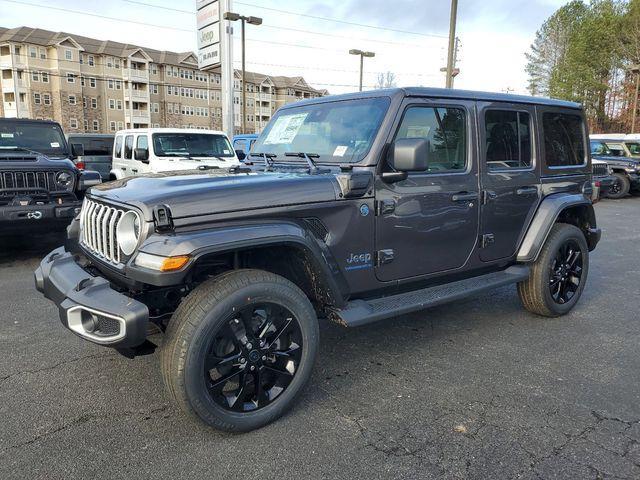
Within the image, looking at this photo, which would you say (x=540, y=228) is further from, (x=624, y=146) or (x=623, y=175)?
(x=624, y=146)

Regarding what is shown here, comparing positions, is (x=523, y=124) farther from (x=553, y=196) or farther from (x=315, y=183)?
(x=315, y=183)

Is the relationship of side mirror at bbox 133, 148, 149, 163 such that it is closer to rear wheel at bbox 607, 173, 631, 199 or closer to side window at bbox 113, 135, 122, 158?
side window at bbox 113, 135, 122, 158

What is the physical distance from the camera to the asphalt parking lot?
245cm

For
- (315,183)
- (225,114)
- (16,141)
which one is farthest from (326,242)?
(225,114)

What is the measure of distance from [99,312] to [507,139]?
3302 millimetres

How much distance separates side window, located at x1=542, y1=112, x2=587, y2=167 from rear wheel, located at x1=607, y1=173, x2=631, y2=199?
13.5 meters

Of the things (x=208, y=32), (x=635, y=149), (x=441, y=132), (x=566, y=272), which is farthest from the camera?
(x=208, y=32)

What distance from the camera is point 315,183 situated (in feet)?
9.71

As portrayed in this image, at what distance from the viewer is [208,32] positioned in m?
19.6

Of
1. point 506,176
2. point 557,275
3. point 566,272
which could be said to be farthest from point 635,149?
point 506,176

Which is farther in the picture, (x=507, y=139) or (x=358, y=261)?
(x=507, y=139)

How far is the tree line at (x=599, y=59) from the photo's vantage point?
120ft

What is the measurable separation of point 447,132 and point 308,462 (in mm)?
2457

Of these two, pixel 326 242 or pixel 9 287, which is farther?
pixel 9 287
